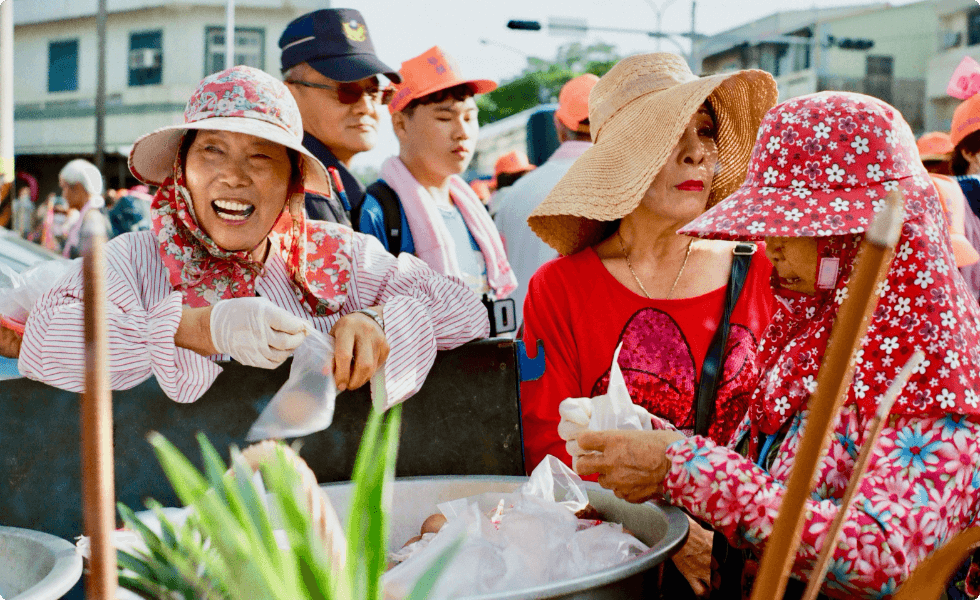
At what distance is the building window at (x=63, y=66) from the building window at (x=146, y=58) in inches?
73.1

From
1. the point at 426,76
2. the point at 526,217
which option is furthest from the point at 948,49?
the point at 426,76

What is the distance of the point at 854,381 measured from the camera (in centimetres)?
136

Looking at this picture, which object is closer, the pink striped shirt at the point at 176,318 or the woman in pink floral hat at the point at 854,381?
the woman in pink floral hat at the point at 854,381

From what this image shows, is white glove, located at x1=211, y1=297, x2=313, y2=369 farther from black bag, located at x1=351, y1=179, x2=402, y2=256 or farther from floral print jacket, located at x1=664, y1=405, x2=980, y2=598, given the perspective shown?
black bag, located at x1=351, y1=179, x2=402, y2=256

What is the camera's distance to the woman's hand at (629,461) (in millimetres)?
1481

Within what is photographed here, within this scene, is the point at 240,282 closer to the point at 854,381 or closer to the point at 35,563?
the point at 35,563

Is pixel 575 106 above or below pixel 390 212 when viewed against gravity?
above

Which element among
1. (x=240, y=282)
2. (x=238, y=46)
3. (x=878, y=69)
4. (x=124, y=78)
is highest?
(x=878, y=69)

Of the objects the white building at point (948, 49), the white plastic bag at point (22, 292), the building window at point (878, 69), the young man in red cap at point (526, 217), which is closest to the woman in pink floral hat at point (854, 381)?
the white plastic bag at point (22, 292)

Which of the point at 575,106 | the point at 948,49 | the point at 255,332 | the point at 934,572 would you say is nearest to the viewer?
the point at 934,572

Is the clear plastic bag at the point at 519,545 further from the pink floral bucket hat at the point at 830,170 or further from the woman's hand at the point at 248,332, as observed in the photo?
the pink floral bucket hat at the point at 830,170

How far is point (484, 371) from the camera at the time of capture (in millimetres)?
1892

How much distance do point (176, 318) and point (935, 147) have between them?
→ 20.0ft

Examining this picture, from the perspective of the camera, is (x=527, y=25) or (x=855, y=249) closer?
(x=855, y=249)
